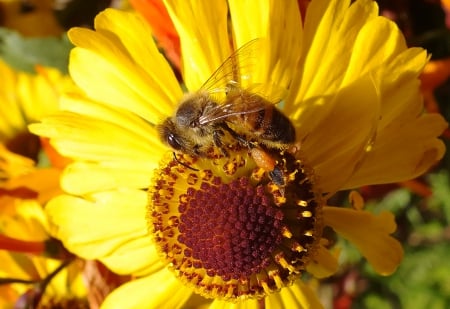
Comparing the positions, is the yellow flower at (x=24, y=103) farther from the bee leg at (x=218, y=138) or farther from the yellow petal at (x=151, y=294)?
the bee leg at (x=218, y=138)

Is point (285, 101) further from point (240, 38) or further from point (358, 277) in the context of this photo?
point (358, 277)

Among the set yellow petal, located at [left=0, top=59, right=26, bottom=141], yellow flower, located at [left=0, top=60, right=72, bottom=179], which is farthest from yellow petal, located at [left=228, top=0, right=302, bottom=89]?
yellow petal, located at [left=0, top=59, right=26, bottom=141]

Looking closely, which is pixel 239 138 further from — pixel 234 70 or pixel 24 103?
pixel 24 103

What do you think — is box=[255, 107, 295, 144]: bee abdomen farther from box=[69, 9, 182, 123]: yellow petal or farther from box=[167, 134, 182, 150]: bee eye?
box=[69, 9, 182, 123]: yellow petal

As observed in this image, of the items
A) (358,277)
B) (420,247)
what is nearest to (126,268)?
(358,277)

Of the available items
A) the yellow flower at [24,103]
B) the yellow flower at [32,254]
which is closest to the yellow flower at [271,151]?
the yellow flower at [32,254]
